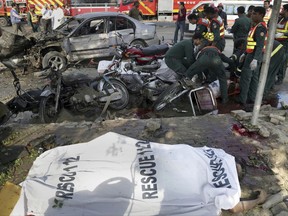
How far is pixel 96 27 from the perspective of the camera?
29.8 feet

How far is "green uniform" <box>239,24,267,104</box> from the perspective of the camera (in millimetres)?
5422

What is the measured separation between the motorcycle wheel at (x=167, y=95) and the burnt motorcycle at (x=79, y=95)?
70cm

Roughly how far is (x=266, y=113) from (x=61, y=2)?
16.6 metres

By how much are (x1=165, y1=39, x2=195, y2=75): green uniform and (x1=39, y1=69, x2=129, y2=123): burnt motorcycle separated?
1214 millimetres

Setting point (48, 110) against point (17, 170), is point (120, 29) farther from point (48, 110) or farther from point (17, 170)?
point (17, 170)

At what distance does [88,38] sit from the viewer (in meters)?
8.93

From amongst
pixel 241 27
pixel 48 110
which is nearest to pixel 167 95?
pixel 48 110

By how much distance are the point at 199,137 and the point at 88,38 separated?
5775 mm

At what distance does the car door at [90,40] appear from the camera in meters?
8.82

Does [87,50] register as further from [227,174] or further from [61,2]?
[61,2]

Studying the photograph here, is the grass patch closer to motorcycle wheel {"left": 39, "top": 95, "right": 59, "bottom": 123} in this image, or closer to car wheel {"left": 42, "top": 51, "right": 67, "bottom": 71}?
motorcycle wheel {"left": 39, "top": 95, "right": 59, "bottom": 123}

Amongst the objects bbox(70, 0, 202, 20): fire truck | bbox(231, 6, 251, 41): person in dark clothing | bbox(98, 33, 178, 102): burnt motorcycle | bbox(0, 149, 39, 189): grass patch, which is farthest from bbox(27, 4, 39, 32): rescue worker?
bbox(0, 149, 39, 189): grass patch

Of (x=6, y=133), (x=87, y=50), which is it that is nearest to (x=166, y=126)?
(x=6, y=133)

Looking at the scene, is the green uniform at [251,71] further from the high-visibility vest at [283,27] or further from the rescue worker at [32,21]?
the rescue worker at [32,21]
